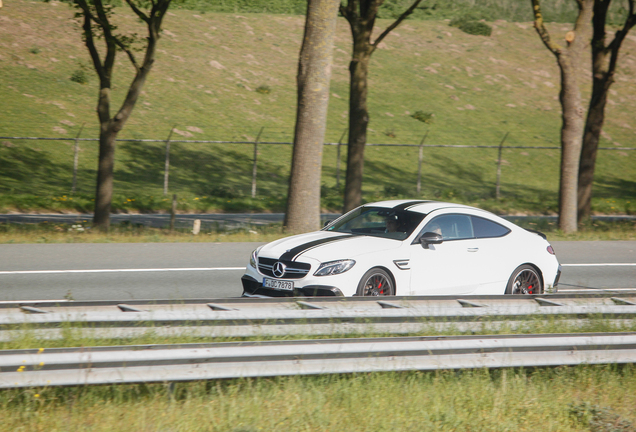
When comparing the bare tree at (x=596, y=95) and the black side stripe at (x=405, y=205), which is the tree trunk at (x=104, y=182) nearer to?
the black side stripe at (x=405, y=205)

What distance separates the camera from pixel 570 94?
55.3 ft

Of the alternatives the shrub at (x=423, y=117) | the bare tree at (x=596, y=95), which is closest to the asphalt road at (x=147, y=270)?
the bare tree at (x=596, y=95)

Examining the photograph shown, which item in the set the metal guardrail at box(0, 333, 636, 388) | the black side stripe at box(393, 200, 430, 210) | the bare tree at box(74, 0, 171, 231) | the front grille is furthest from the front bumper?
the bare tree at box(74, 0, 171, 231)

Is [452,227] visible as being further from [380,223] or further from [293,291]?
[293,291]

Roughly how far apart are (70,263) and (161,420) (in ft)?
24.5

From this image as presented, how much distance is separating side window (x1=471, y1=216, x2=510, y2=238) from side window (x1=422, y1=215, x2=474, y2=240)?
0.10 meters

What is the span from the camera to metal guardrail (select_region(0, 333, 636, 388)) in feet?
14.3

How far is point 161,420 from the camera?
442 centimetres

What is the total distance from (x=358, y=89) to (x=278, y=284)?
10.5m

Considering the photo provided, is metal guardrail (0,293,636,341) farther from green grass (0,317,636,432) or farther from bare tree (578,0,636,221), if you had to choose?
bare tree (578,0,636,221)

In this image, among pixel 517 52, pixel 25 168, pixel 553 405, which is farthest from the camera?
pixel 517 52

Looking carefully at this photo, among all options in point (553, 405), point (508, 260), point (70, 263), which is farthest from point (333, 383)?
point (70, 263)

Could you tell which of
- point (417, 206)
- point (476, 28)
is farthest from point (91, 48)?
point (476, 28)

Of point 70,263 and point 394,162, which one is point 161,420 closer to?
point 70,263
